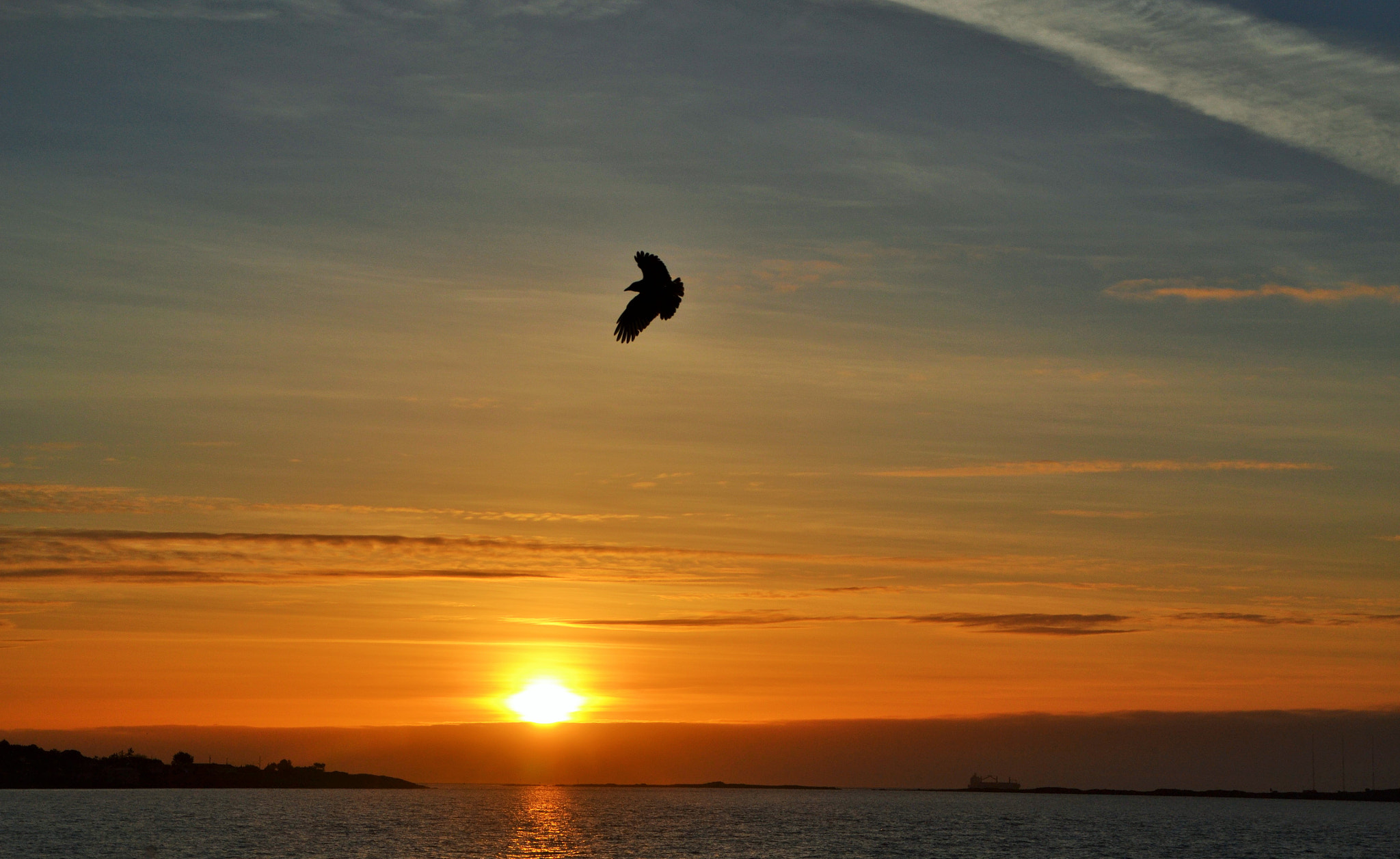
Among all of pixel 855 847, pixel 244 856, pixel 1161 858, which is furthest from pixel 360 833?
pixel 1161 858

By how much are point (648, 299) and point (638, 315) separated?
0.63m

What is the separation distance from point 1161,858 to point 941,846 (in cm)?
2391

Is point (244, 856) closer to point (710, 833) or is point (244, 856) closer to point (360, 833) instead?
point (360, 833)

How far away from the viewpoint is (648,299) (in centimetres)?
4222

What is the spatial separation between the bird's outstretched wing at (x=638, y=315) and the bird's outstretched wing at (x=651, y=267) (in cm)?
60

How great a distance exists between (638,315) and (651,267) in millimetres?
1607

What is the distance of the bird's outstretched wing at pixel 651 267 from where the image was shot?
41.8 m

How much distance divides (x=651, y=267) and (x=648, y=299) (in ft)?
3.52

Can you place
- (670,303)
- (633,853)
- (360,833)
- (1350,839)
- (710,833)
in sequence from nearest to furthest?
(670,303), (633,853), (360,833), (710,833), (1350,839)

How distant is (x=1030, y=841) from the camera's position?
167 metres

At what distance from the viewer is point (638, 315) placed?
4209 cm

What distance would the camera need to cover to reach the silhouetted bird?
41844 millimetres

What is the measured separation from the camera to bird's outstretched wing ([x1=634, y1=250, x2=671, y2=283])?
41.8m

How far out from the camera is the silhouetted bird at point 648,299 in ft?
137
